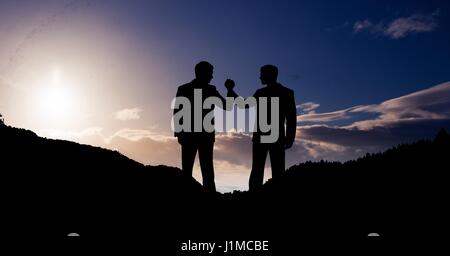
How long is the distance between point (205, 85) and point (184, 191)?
3.04 meters

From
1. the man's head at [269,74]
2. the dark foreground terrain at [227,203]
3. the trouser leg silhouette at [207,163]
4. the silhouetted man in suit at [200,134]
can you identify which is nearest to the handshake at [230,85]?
the silhouetted man in suit at [200,134]

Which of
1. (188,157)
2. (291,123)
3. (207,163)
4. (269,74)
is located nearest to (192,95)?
(188,157)

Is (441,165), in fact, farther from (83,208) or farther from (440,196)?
(83,208)

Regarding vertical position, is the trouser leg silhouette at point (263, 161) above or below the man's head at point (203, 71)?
below

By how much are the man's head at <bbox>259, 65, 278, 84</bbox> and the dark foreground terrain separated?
2694mm

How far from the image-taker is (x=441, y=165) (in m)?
9.94

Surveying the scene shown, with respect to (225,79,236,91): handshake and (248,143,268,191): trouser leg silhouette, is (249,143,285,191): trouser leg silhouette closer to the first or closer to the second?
(248,143,268,191): trouser leg silhouette

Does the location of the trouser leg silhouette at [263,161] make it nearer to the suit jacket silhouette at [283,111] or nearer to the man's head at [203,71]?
the suit jacket silhouette at [283,111]

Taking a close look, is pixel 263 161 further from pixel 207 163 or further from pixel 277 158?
pixel 207 163

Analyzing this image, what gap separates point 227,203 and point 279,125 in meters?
2.63

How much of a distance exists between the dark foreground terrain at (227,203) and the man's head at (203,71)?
2912mm

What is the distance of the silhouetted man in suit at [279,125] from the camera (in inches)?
484

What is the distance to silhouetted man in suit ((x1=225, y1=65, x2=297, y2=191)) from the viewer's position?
484 inches
